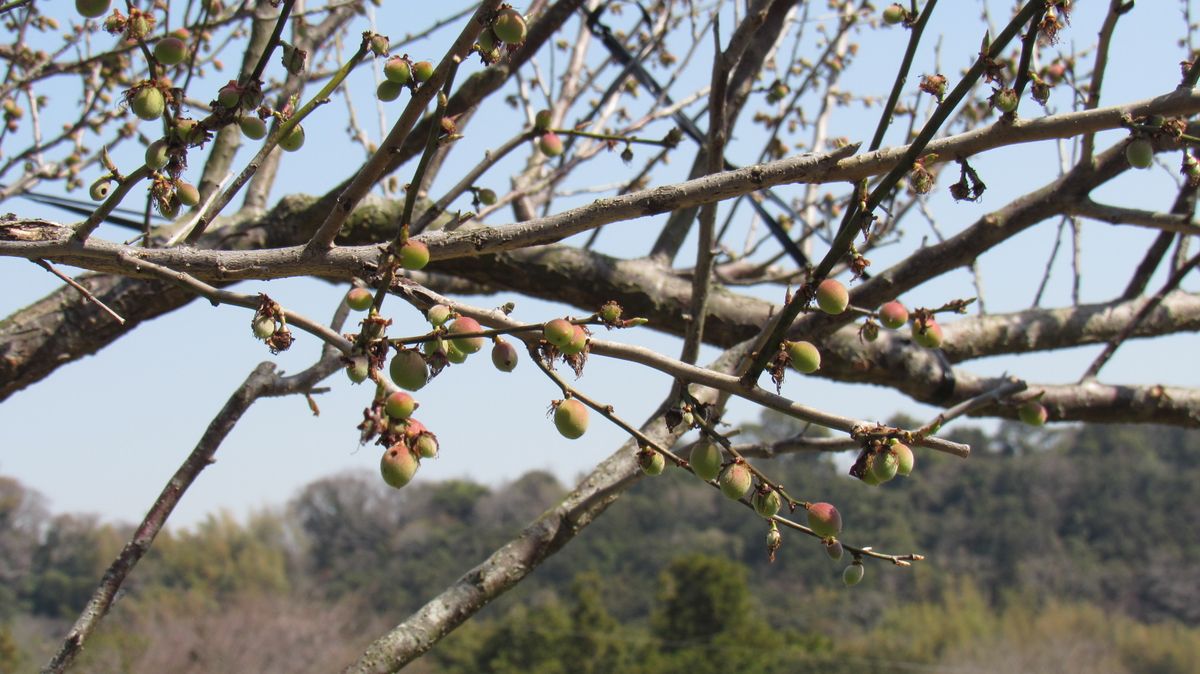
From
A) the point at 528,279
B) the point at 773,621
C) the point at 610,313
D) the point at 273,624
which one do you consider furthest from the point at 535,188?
the point at 773,621

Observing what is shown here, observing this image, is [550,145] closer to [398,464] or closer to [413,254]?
[413,254]

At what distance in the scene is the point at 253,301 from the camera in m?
1.23

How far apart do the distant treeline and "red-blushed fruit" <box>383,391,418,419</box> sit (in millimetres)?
20561

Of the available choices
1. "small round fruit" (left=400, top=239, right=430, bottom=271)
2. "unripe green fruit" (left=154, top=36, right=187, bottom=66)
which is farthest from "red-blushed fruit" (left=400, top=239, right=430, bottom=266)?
"unripe green fruit" (left=154, top=36, right=187, bottom=66)

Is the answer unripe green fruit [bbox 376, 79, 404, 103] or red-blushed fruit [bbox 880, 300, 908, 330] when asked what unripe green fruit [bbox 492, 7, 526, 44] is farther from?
red-blushed fruit [bbox 880, 300, 908, 330]

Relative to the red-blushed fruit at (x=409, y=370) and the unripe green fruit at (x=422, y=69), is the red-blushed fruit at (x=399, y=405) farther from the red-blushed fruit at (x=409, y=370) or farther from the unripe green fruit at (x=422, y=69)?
the unripe green fruit at (x=422, y=69)

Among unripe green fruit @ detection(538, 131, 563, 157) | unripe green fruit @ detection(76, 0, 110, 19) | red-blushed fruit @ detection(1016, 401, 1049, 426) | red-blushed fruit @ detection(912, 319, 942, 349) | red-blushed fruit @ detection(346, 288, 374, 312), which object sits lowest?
red-blushed fruit @ detection(346, 288, 374, 312)

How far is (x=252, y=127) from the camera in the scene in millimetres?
1523

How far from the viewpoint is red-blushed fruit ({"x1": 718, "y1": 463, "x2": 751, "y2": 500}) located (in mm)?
1273

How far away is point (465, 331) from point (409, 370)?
0.26 ft

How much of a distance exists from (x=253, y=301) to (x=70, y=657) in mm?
1014

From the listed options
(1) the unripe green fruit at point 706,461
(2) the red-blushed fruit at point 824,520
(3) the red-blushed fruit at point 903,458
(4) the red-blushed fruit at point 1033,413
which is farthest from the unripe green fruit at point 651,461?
(4) the red-blushed fruit at point 1033,413

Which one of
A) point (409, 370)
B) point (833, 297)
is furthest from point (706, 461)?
point (409, 370)

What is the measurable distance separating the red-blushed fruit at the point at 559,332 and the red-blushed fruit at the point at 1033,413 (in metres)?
1.59
